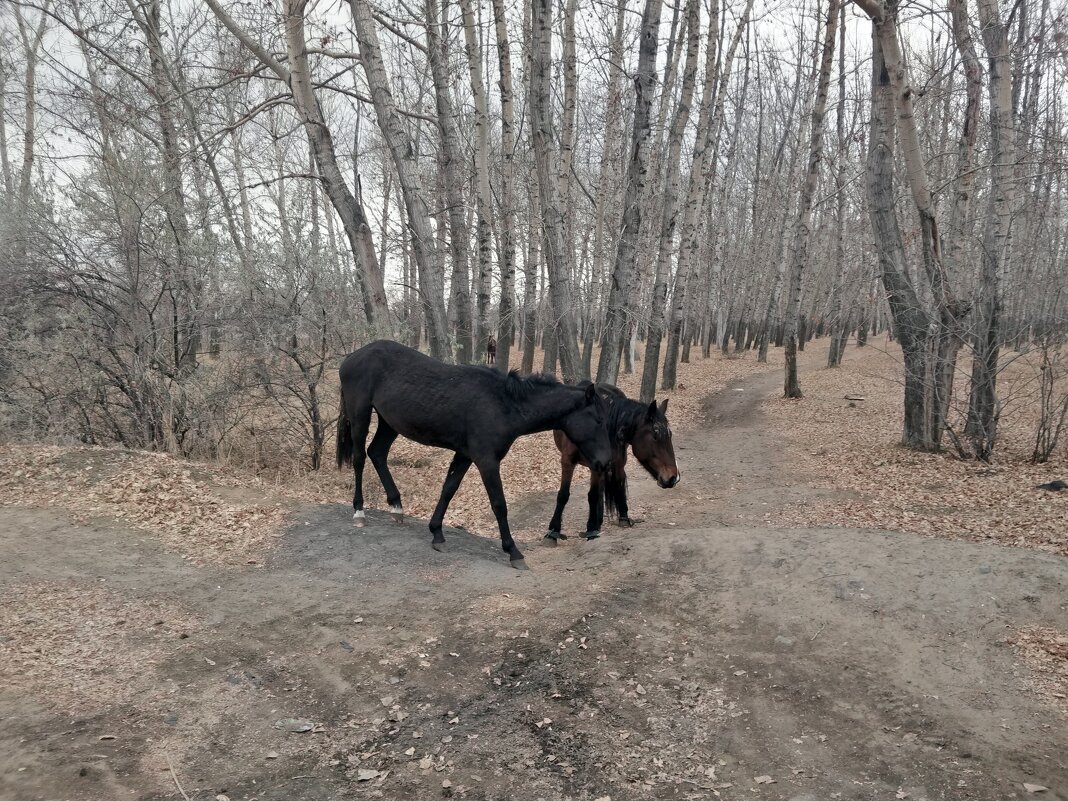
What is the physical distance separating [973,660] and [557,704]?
2.89m

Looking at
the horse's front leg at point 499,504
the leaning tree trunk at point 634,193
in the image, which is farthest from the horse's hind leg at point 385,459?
the leaning tree trunk at point 634,193

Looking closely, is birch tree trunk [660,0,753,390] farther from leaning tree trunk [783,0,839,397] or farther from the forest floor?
the forest floor

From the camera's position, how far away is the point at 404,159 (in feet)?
35.7

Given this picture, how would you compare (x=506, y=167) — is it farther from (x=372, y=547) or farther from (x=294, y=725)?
(x=294, y=725)

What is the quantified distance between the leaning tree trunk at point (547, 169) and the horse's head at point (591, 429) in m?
5.09

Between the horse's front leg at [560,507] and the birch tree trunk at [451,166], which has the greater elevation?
the birch tree trunk at [451,166]

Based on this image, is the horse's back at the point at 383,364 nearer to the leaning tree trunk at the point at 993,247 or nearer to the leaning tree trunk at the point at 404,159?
the leaning tree trunk at the point at 404,159

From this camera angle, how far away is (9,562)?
5.09 meters

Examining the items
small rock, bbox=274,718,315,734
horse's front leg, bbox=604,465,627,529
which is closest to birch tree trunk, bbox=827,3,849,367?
horse's front leg, bbox=604,465,627,529

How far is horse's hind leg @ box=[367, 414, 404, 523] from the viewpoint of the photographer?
23.4ft

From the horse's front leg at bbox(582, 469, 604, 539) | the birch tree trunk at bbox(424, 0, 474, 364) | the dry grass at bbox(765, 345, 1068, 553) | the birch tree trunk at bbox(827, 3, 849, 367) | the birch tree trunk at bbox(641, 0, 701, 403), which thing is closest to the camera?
the dry grass at bbox(765, 345, 1068, 553)

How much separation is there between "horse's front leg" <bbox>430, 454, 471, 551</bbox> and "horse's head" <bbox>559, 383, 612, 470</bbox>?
3.81 ft

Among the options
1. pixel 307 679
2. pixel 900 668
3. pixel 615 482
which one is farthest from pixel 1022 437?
pixel 307 679

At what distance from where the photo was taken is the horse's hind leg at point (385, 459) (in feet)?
23.4
